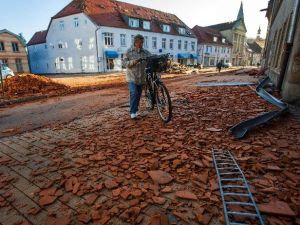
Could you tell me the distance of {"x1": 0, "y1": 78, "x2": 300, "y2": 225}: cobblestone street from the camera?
2148 mm

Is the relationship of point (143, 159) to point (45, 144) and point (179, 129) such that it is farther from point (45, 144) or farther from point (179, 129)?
point (45, 144)

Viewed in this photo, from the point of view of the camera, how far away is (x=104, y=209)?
2.18m

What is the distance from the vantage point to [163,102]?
510 cm

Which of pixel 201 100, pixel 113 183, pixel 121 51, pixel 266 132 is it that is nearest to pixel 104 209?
pixel 113 183

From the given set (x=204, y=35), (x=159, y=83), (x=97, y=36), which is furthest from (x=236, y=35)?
(x=159, y=83)

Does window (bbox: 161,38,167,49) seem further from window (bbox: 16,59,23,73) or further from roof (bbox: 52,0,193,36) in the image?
window (bbox: 16,59,23,73)

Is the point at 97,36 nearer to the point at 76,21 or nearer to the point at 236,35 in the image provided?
the point at 76,21

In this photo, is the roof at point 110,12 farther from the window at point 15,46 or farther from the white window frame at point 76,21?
the window at point 15,46

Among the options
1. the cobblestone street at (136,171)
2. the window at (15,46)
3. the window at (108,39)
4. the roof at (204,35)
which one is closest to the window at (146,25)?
the window at (108,39)

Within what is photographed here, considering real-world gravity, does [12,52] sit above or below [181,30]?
below

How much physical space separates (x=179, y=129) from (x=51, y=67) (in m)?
42.1

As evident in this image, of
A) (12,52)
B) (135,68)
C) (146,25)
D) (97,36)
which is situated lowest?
(135,68)

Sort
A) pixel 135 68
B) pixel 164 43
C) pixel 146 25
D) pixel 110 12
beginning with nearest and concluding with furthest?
pixel 135 68 < pixel 110 12 < pixel 146 25 < pixel 164 43

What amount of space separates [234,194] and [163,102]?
310 centimetres
